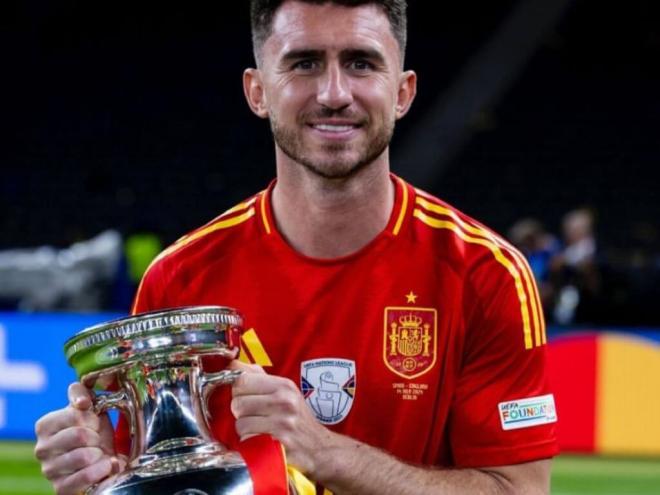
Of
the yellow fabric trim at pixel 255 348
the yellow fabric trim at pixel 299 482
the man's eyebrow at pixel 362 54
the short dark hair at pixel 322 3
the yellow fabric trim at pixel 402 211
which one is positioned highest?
the short dark hair at pixel 322 3

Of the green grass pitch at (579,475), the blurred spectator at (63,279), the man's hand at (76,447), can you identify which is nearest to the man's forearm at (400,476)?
the man's hand at (76,447)

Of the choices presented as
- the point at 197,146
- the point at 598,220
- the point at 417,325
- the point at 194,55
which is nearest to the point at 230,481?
the point at 417,325

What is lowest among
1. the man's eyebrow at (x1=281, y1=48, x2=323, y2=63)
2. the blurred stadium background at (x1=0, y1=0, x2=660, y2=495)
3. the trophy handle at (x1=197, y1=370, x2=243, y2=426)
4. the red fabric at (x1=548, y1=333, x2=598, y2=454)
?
the trophy handle at (x1=197, y1=370, x2=243, y2=426)

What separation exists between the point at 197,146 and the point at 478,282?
42.8ft

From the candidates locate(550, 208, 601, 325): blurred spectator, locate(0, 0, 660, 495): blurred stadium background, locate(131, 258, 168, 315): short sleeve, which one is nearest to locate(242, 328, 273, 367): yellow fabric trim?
locate(131, 258, 168, 315): short sleeve

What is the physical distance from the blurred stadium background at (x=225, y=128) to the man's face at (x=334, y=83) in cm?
888

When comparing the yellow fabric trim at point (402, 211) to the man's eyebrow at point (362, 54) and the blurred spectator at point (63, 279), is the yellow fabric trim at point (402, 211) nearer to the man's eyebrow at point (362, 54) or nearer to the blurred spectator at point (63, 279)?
the man's eyebrow at point (362, 54)

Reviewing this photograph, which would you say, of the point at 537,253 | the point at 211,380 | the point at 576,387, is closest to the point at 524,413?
the point at 211,380

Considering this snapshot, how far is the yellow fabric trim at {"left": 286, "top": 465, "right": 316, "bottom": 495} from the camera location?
7.02 ft

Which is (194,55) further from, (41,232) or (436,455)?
(436,455)

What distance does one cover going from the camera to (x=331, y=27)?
241 centimetres

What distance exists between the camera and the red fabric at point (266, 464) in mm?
2059

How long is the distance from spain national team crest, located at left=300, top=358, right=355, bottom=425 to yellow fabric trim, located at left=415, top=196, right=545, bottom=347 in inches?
13.8

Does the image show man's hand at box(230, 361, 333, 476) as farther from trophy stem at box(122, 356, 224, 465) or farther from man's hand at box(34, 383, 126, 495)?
man's hand at box(34, 383, 126, 495)
